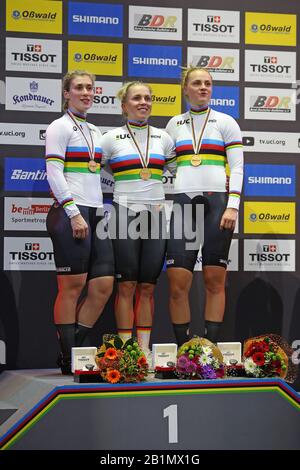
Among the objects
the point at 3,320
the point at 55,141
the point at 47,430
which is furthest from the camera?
the point at 3,320

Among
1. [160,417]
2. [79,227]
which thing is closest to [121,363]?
[160,417]

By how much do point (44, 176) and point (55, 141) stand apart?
0.87m

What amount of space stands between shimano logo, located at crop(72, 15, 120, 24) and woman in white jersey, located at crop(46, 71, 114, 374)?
2.89ft

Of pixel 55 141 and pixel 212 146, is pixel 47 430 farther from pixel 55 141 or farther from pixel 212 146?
pixel 212 146

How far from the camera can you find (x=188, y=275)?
5453 mm

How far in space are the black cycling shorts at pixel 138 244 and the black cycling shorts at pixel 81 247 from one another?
7 cm

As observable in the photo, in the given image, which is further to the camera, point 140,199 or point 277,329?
point 277,329

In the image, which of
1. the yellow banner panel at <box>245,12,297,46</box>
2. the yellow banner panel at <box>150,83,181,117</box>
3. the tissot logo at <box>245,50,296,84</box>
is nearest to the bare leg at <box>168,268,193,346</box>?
the yellow banner panel at <box>150,83,181,117</box>

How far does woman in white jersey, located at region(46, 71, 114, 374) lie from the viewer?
16.8 feet

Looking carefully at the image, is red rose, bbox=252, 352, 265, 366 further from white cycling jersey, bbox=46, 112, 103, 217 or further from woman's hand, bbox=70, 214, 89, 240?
white cycling jersey, bbox=46, 112, 103, 217

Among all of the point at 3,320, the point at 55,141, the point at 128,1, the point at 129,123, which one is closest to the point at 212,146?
the point at 129,123

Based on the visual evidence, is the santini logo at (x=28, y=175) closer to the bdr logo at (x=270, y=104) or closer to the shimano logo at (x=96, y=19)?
the shimano logo at (x=96, y=19)

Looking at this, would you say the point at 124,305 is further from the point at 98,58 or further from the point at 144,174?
the point at 98,58

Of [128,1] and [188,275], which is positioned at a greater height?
[128,1]
